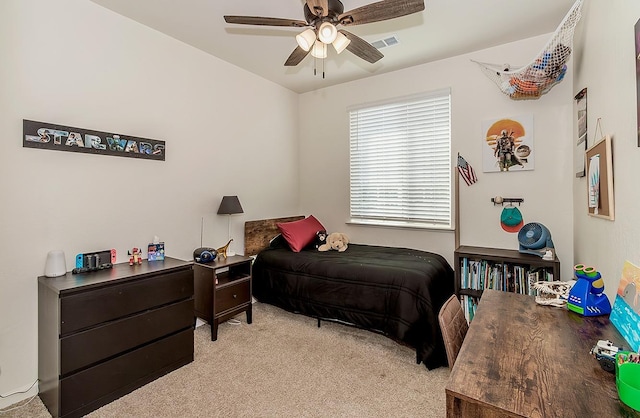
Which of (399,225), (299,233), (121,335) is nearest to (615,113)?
(399,225)

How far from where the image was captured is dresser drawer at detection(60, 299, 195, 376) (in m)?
1.85

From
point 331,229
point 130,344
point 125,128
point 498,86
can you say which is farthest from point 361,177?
point 130,344

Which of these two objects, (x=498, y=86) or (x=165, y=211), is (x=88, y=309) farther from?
(x=498, y=86)

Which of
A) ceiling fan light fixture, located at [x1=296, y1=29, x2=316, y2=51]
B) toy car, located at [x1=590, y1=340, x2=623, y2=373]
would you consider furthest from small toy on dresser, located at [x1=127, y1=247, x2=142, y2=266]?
toy car, located at [x1=590, y1=340, x2=623, y2=373]

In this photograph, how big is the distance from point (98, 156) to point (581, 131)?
12.2 ft

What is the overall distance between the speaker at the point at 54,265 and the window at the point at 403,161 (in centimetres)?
301

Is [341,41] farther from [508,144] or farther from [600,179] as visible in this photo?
[508,144]

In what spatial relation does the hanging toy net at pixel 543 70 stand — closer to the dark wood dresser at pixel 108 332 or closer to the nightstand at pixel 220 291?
the nightstand at pixel 220 291

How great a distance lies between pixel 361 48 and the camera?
7.75ft

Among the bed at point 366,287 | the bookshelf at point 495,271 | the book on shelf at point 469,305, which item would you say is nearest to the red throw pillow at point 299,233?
the bed at point 366,287

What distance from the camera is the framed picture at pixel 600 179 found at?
1539 millimetres

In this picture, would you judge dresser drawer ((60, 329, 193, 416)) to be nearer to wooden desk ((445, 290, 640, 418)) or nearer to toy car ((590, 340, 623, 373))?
wooden desk ((445, 290, 640, 418))

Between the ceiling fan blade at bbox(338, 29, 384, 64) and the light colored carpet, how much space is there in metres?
2.47

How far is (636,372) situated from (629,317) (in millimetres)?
466
